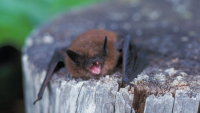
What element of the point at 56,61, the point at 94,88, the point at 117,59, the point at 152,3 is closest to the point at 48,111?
the point at 56,61

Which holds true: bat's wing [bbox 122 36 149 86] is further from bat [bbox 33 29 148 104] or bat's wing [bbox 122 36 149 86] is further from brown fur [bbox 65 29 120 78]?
brown fur [bbox 65 29 120 78]

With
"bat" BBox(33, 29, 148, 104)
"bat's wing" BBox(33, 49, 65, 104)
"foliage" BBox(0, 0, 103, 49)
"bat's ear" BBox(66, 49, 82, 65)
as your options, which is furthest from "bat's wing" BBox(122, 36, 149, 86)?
"foliage" BBox(0, 0, 103, 49)

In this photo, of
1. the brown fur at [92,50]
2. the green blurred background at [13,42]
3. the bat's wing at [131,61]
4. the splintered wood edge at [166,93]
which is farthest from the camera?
the green blurred background at [13,42]

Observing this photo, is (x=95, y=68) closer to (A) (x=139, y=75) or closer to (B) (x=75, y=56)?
(B) (x=75, y=56)

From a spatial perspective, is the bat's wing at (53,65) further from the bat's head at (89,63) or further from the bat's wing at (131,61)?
the bat's wing at (131,61)

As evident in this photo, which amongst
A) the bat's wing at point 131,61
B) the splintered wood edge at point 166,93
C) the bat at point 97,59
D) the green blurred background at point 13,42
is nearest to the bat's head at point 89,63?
the bat at point 97,59

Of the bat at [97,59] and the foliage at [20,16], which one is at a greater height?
the foliage at [20,16]
